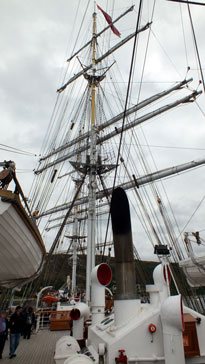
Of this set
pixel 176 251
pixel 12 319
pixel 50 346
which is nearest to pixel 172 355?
pixel 12 319

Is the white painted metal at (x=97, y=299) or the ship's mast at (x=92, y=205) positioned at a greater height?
the ship's mast at (x=92, y=205)

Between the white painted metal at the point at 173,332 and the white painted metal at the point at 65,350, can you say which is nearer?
the white painted metal at the point at 173,332

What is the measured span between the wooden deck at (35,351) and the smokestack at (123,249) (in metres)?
3.08

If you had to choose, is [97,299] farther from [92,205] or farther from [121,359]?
A: [92,205]

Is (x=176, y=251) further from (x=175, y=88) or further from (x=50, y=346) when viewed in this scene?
(x=175, y=88)

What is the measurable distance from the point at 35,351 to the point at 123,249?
187 inches

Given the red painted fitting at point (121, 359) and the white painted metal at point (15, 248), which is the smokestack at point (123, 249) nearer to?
the red painted fitting at point (121, 359)

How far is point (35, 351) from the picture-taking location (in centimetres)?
704

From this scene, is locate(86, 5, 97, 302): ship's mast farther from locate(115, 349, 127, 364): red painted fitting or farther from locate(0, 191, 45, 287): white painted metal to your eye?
locate(115, 349, 127, 364): red painted fitting

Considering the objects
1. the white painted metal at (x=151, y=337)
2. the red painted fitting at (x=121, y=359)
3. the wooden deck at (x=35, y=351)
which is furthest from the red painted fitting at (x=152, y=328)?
the wooden deck at (x=35, y=351)

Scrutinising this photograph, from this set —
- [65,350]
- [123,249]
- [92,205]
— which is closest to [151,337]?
[123,249]

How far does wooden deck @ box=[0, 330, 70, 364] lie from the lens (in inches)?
234

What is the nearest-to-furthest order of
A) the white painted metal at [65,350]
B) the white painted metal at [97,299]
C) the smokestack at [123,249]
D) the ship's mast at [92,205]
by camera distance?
1. the white painted metal at [65,350]
2. the smokestack at [123,249]
3. the white painted metal at [97,299]
4. the ship's mast at [92,205]

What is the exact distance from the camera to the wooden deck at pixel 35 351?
5943 millimetres
